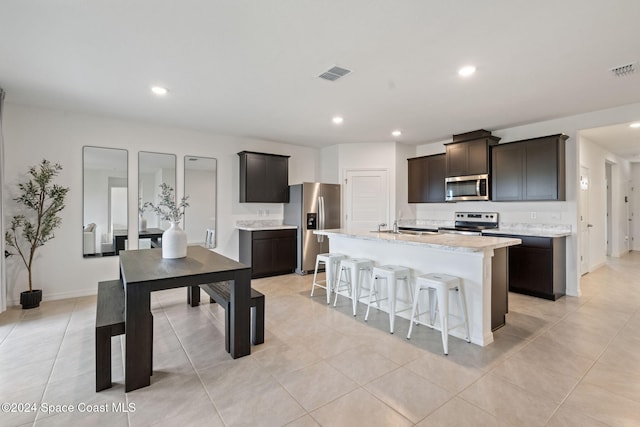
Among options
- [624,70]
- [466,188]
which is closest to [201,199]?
[466,188]

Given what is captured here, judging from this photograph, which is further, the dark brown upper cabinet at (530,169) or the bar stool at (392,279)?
the dark brown upper cabinet at (530,169)

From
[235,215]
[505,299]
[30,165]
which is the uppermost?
[30,165]

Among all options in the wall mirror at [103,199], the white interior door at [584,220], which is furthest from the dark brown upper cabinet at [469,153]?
the wall mirror at [103,199]

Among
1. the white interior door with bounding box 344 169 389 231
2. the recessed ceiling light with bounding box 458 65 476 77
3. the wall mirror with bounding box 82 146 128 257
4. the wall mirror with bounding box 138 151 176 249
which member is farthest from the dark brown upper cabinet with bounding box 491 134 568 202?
the wall mirror with bounding box 82 146 128 257

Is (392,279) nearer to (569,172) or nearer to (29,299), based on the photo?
(569,172)

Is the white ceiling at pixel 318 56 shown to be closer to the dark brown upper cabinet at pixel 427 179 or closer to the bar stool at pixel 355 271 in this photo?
the dark brown upper cabinet at pixel 427 179

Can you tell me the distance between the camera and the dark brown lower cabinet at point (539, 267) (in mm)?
3994

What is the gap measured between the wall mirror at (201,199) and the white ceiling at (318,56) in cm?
110

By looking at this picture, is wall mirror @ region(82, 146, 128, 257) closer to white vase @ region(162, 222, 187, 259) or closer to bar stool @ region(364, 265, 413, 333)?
white vase @ region(162, 222, 187, 259)

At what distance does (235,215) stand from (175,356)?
3348 mm

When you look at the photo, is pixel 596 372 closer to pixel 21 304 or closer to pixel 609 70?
pixel 609 70

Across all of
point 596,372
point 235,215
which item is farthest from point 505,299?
point 235,215

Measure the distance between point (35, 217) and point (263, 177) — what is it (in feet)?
10.8

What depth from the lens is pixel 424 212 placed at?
6.45 meters
